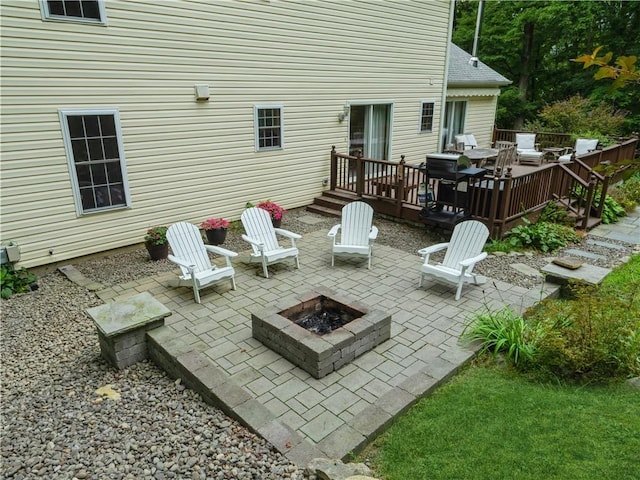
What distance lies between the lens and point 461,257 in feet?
19.8

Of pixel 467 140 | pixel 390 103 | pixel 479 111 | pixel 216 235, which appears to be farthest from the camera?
pixel 479 111

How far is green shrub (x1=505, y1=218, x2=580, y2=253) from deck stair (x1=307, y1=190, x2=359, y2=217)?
352 cm

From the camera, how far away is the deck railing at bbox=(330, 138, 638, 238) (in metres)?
7.56

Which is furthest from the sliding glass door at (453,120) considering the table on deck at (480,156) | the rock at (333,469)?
the rock at (333,469)

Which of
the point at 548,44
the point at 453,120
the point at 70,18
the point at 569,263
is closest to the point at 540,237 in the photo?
the point at 569,263

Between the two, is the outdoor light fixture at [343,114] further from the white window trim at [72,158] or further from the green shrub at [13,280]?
the green shrub at [13,280]

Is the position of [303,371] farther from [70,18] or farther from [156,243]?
[70,18]

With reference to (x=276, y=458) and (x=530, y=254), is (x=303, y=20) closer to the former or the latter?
(x=530, y=254)

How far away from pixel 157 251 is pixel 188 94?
288 centimetres

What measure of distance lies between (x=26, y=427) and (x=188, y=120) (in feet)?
18.5

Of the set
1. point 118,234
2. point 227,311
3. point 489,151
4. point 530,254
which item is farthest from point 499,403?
point 489,151

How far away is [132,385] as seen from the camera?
13.2ft

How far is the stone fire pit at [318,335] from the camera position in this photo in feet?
13.2

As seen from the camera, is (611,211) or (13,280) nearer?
(13,280)
